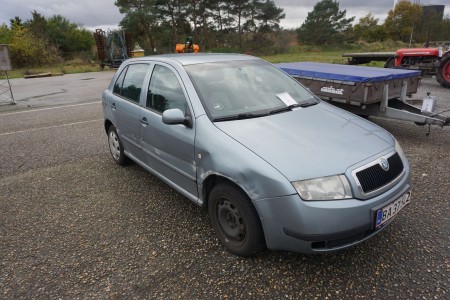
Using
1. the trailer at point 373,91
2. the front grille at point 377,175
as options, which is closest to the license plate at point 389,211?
the front grille at point 377,175

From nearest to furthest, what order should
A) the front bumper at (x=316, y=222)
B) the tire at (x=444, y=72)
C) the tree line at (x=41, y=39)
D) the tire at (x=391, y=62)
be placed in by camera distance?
the front bumper at (x=316, y=222)
the tire at (x=444, y=72)
the tire at (x=391, y=62)
the tree line at (x=41, y=39)

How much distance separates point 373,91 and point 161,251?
4250 mm

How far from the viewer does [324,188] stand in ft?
6.89

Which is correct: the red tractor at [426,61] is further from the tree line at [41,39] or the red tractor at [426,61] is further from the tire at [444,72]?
the tree line at [41,39]

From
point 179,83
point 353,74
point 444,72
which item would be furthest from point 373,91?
point 444,72

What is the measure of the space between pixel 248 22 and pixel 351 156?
41.1 m

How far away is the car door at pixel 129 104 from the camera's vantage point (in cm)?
367

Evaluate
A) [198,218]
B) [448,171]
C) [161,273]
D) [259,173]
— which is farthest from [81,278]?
[448,171]

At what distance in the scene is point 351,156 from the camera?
2.29 metres

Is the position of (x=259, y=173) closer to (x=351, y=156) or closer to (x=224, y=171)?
(x=224, y=171)

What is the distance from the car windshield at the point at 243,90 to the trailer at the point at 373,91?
2067mm

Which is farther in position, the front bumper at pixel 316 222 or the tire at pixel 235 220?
the tire at pixel 235 220

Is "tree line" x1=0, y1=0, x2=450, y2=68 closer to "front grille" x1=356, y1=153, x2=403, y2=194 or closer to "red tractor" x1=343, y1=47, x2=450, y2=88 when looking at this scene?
"red tractor" x1=343, y1=47, x2=450, y2=88

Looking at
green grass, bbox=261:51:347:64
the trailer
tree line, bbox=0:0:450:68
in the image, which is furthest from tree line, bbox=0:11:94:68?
the trailer
